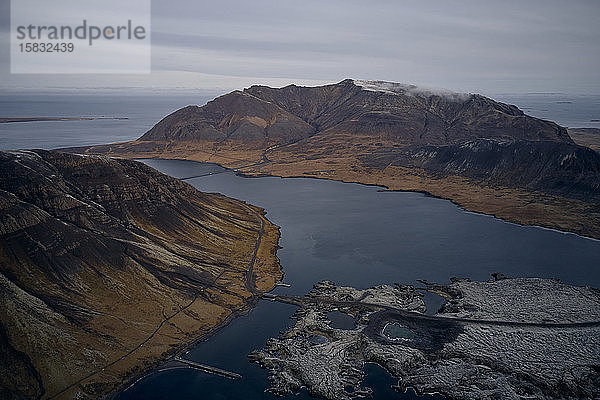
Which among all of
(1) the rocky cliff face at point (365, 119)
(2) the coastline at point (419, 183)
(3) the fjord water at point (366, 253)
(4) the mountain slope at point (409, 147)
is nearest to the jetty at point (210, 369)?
(3) the fjord water at point (366, 253)

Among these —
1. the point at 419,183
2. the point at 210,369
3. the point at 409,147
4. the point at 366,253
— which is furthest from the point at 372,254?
the point at 409,147

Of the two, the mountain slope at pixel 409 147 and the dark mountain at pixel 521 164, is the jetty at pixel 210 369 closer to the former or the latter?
the mountain slope at pixel 409 147

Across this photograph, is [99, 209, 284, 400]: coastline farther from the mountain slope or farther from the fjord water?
the mountain slope

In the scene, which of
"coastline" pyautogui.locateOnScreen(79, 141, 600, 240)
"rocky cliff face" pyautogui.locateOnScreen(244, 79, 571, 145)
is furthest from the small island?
"rocky cliff face" pyautogui.locateOnScreen(244, 79, 571, 145)

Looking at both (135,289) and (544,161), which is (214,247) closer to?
(135,289)

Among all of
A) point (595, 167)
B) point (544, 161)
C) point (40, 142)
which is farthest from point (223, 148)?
point (595, 167)

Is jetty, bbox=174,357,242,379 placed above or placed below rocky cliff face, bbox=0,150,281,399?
below
